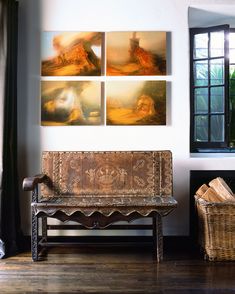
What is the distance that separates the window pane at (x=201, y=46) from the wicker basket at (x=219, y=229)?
1.72 meters

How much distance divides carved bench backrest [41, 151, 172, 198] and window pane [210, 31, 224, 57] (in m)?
1.34

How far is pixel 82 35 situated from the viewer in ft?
13.8

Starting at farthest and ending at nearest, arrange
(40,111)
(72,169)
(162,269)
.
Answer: (40,111) → (72,169) → (162,269)

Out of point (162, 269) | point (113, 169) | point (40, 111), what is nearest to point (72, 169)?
point (113, 169)

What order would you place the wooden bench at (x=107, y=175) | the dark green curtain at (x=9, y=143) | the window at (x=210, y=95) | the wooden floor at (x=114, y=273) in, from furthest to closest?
the window at (x=210, y=95) → the wooden bench at (x=107, y=175) → the dark green curtain at (x=9, y=143) → the wooden floor at (x=114, y=273)

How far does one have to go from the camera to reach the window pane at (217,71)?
452cm

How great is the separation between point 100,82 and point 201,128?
1223 mm

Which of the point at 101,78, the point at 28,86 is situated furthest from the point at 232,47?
the point at 28,86

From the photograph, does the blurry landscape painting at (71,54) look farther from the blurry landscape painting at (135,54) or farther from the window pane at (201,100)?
the window pane at (201,100)

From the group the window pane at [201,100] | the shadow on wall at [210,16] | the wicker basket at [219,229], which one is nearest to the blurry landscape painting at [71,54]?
the shadow on wall at [210,16]

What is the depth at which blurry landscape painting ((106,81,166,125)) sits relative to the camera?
166 inches

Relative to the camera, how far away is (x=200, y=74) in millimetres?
4562

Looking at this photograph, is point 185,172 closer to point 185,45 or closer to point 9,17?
point 185,45

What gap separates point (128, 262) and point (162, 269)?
34cm
